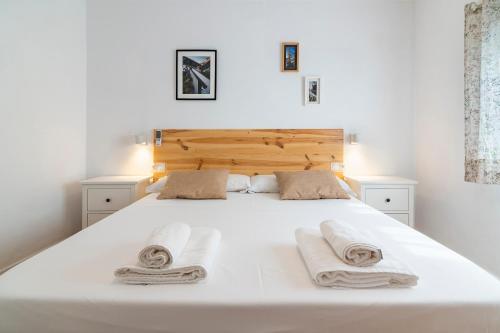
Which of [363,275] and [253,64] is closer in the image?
[363,275]

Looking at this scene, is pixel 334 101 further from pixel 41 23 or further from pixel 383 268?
pixel 41 23

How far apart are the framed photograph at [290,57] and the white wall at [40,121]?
6.68ft

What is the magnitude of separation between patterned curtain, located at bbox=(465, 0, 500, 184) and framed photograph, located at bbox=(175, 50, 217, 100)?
217cm

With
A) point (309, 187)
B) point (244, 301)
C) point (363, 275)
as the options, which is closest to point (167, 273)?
point (244, 301)

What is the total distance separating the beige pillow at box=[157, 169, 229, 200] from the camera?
2465mm

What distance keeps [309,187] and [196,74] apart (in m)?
1.64

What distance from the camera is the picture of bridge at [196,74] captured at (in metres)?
3.09

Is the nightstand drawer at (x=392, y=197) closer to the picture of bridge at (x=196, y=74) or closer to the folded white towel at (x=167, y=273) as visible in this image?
the picture of bridge at (x=196, y=74)

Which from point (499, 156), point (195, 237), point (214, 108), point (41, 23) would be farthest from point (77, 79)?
point (499, 156)

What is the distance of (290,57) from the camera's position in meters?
3.09

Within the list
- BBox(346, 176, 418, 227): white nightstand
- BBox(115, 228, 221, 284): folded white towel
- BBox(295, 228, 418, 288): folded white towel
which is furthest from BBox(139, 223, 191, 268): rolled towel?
BBox(346, 176, 418, 227): white nightstand

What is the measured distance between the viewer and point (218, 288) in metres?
1.00

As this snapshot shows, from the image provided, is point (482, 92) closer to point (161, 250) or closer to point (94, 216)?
point (161, 250)

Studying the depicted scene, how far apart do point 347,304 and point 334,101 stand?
254cm
